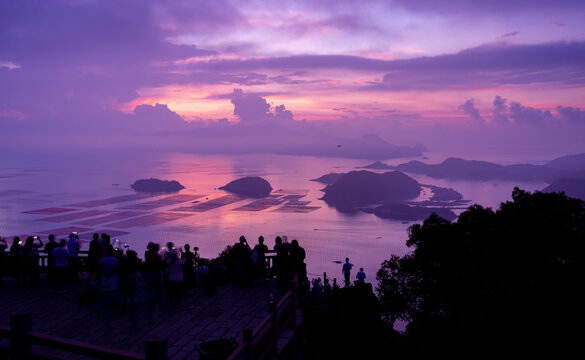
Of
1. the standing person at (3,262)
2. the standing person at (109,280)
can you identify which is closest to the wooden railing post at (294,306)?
the standing person at (109,280)

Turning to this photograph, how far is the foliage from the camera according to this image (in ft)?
44.1

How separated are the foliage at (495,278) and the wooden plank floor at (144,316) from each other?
8.22 metres

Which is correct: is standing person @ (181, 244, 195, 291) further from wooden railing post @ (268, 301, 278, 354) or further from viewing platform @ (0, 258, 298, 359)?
wooden railing post @ (268, 301, 278, 354)

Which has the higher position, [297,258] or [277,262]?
[297,258]

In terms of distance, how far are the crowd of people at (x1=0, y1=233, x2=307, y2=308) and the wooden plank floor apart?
1.34ft

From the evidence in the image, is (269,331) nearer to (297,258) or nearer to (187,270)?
(297,258)

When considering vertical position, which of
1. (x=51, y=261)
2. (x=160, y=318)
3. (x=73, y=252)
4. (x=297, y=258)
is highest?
(x=73, y=252)

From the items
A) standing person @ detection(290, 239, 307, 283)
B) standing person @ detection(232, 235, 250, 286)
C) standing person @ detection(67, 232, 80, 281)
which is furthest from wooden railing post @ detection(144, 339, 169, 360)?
standing person @ detection(67, 232, 80, 281)

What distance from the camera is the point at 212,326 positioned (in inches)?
444

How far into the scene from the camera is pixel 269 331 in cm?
1017

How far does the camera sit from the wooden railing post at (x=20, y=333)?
25.3ft

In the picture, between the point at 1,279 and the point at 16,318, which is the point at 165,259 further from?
the point at 1,279

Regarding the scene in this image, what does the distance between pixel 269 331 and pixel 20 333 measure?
18.1 ft

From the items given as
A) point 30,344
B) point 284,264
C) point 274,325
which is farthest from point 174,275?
point 30,344
